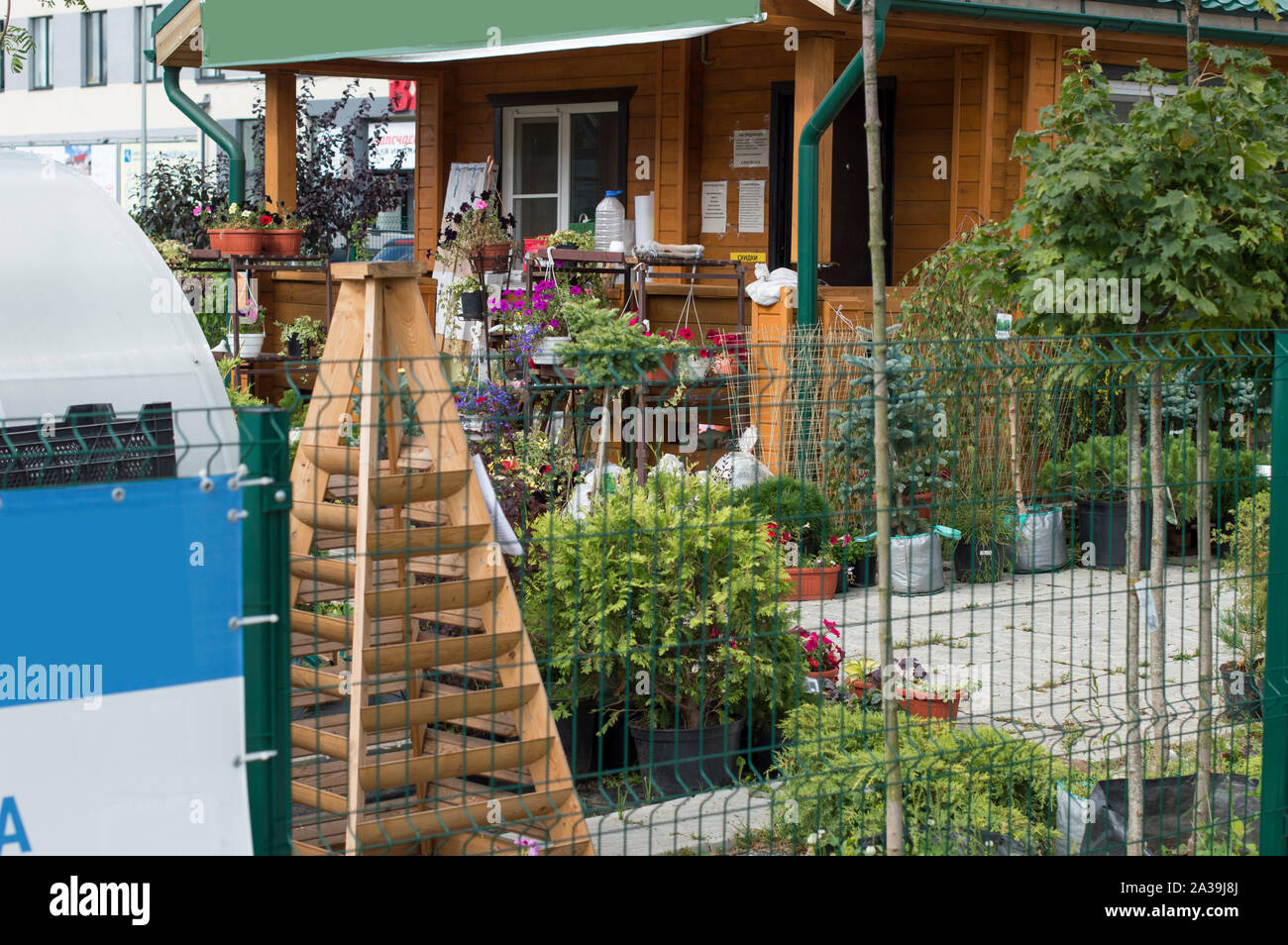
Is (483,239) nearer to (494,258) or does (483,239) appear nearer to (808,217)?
(494,258)

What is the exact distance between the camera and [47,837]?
253cm

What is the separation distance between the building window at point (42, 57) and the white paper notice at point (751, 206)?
105 feet

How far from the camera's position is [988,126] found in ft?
35.2

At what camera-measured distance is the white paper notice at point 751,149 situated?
12.2 m

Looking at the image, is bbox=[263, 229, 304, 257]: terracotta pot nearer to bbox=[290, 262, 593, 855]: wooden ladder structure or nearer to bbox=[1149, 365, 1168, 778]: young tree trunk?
bbox=[290, 262, 593, 855]: wooden ladder structure

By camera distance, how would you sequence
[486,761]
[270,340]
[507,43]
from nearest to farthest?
[486,761] → [507,43] → [270,340]

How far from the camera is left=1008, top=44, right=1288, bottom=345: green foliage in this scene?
4.36m

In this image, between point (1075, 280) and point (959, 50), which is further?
point (959, 50)

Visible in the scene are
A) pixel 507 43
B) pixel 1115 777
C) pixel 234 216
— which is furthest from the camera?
pixel 234 216

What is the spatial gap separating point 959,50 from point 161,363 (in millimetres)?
7897

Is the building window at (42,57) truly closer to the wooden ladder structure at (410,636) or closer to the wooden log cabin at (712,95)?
the wooden log cabin at (712,95)

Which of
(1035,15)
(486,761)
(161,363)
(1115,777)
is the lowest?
(1115,777)
